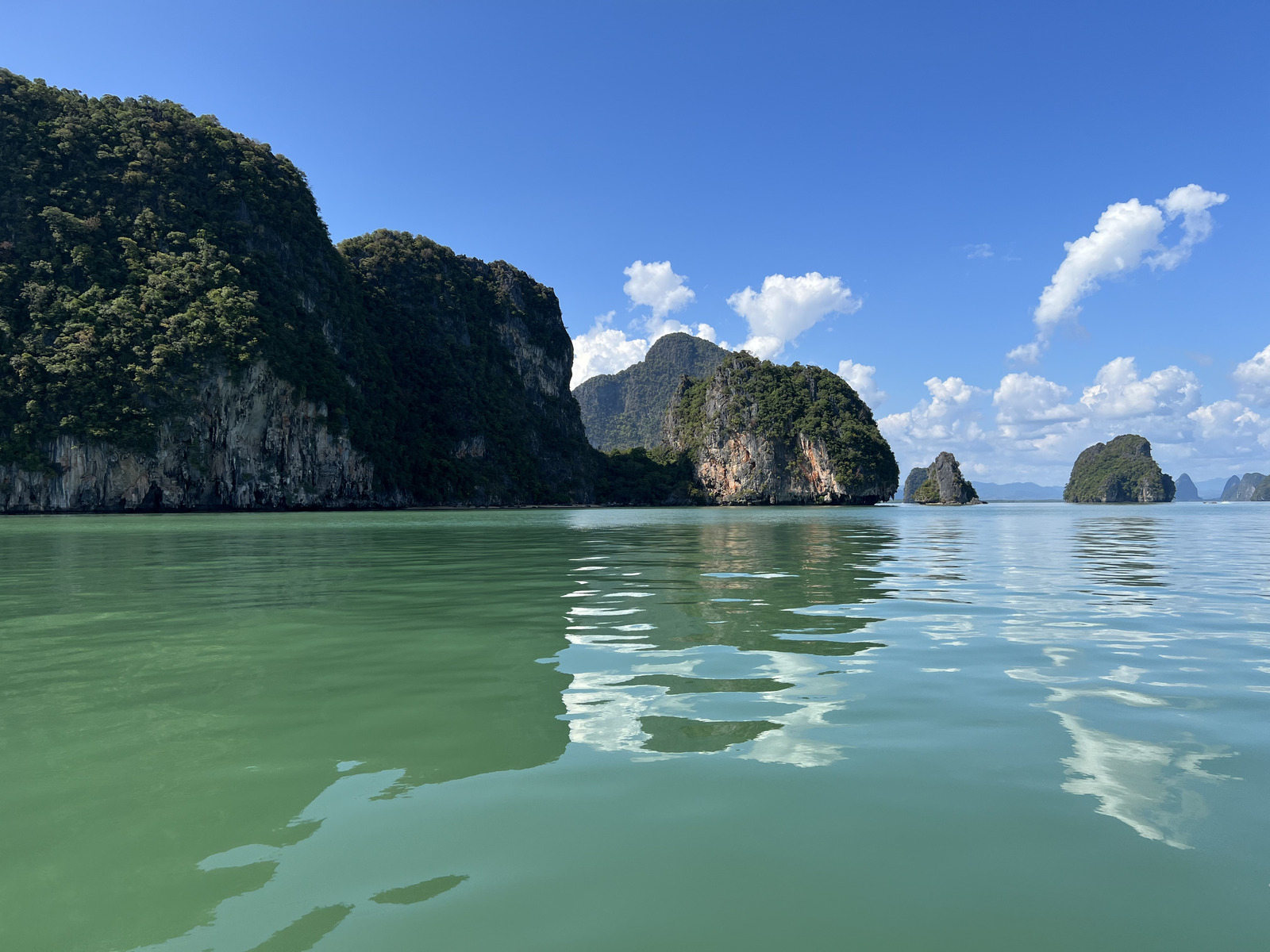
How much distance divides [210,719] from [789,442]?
17477cm

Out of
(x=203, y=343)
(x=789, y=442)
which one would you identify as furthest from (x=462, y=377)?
(x=789, y=442)

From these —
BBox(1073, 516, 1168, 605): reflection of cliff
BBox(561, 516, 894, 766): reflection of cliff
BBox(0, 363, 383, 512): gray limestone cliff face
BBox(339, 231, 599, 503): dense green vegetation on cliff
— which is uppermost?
BBox(339, 231, 599, 503): dense green vegetation on cliff

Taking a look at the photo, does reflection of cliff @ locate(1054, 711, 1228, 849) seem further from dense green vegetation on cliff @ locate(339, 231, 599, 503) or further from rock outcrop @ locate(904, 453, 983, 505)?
rock outcrop @ locate(904, 453, 983, 505)

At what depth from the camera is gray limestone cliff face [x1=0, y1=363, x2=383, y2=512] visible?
69688 mm

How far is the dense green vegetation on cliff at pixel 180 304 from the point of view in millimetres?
71812

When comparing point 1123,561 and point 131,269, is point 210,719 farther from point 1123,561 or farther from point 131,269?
point 131,269

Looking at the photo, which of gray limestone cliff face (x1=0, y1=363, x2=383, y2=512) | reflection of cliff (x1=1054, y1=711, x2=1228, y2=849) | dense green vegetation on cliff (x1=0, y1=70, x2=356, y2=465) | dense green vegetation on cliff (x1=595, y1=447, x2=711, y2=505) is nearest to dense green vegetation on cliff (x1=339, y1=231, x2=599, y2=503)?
dense green vegetation on cliff (x1=595, y1=447, x2=711, y2=505)

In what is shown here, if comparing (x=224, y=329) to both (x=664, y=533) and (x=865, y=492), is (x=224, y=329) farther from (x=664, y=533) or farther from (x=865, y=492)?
(x=865, y=492)

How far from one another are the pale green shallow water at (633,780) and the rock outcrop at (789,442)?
162 metres

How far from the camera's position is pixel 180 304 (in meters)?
79.6

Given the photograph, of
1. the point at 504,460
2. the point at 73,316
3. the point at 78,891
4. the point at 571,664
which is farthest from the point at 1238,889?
the point at 504,460

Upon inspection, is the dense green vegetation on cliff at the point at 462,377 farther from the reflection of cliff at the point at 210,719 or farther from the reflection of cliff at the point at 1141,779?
the reflection of cliff at the point at 1141,779

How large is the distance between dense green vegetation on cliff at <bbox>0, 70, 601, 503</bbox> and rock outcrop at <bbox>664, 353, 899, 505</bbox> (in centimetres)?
5686

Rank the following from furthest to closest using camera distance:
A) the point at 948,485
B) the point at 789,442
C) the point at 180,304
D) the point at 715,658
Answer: the point at 948,485, the point at 789,442, the point at 180,304, the point at 715,658
